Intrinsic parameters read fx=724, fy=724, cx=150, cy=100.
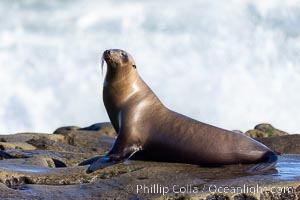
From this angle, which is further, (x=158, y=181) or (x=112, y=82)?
(x=112, y=82)

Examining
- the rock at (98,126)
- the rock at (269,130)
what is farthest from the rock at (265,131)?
the rock at (98,126)

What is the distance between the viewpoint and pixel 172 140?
8984 millimetres

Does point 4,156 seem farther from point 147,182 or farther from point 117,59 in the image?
point 147,182

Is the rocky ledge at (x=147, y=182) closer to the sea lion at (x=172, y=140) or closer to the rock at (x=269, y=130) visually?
the sea lion at (x=172, y=140)

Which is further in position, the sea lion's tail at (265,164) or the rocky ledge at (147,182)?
the sea lion's tail at (265,164)

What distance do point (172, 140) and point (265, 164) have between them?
1.18 metres

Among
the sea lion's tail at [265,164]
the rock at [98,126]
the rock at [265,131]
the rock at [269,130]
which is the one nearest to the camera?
the sea lion's tail at [265,164]

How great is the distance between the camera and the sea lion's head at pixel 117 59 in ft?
31.5

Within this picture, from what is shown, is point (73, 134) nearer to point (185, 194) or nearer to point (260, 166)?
point (260, 166)

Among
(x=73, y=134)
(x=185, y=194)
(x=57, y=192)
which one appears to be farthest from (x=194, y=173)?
(x=73, y=134)

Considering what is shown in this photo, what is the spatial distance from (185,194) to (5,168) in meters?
2.29

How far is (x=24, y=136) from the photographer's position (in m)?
19.2

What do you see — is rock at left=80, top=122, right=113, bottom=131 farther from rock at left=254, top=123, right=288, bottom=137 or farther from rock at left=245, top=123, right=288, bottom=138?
rock at left=254, top=123, right=288, bottom=137

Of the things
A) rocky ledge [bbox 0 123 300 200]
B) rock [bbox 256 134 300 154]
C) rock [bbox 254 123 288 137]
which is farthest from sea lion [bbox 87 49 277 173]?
rock [bbox 254 123 288 137]
